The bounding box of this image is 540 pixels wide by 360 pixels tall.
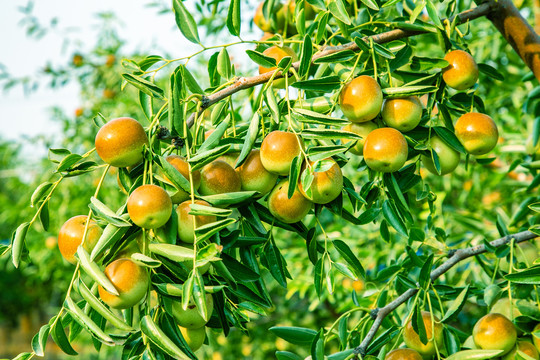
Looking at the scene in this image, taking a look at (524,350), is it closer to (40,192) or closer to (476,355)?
(476,355)

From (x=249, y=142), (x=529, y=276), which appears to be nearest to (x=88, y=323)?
(x=249, y=142)

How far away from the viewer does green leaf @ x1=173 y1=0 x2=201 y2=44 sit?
3.56ft

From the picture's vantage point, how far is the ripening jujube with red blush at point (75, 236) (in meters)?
0.91

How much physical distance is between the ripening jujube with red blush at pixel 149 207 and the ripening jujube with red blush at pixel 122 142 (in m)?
0.10

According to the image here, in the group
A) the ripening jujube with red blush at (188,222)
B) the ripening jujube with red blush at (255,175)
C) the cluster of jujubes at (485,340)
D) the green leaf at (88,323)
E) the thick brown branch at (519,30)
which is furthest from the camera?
the thick brown branch at (519,30)

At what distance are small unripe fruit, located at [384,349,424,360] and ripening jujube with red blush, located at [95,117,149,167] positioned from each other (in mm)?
653

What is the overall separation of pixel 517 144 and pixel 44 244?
3297 mm

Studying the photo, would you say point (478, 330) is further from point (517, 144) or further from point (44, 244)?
point (44, 244)

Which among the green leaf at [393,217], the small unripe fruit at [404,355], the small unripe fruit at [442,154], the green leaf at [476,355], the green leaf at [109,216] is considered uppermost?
the green leaf at [109,216]

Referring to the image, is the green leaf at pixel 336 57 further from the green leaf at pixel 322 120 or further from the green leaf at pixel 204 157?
the green leaf at pixel 204 157

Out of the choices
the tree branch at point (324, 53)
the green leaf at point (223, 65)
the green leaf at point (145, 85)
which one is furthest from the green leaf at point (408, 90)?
the green leaf at point (145, 85)

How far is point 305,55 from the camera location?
3.29 feet

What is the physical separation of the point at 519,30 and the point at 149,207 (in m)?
1.02

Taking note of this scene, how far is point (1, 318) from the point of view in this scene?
37.8 ft
